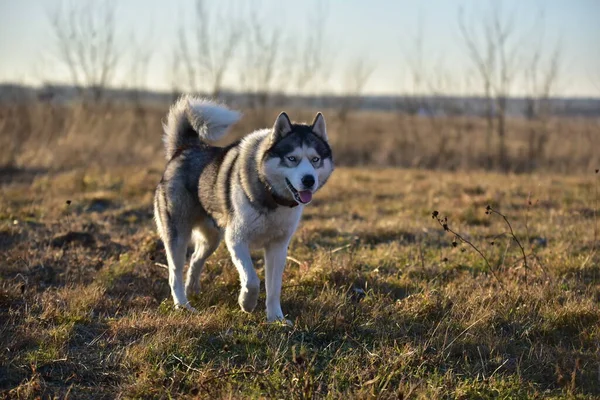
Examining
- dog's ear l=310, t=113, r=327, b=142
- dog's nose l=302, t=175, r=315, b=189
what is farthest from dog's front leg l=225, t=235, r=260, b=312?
dog's ear l=310, t=113, r=327, b=142

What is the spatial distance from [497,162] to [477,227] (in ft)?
25.5

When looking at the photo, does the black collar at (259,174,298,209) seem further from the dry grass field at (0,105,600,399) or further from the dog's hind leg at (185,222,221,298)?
the dog's hind leg at (185,222,221,298)

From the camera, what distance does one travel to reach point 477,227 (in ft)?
26.0

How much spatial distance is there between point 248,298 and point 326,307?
0.60m

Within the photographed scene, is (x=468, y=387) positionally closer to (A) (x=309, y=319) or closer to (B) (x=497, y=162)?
(A) (x=309, y=319)

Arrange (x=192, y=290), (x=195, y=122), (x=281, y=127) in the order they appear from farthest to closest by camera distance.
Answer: (x=195, y=122) → (x=192, y=290) → (x=281, y=127)

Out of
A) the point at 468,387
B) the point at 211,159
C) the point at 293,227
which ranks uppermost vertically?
the point at 211,159

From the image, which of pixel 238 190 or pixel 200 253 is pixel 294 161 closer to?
pixel 238 190

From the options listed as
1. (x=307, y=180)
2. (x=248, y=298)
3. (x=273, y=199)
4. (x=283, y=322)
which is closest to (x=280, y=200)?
(x=273, y=199)

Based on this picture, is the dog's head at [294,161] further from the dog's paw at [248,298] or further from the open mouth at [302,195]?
the dog's paw at [248,298]

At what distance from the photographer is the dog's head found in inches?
174

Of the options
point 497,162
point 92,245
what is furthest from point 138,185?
point 497,162

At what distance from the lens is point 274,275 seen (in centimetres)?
473

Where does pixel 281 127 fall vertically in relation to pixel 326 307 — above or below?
above
